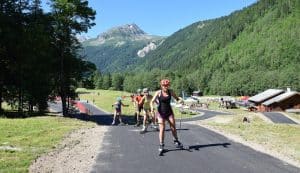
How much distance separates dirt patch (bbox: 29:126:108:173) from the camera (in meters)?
13.8

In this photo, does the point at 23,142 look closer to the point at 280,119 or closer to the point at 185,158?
the point at 185,158

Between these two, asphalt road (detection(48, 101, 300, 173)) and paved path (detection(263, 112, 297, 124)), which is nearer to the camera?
asphalt road (detection(48, 101, 300, 173))

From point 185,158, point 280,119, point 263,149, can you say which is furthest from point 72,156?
point 280,119

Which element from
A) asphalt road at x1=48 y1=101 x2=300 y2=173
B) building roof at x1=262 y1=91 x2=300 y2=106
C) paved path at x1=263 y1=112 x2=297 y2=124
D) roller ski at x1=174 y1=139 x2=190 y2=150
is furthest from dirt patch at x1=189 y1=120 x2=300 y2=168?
building roof at x1=262 y1=91 x2=300 y2=106

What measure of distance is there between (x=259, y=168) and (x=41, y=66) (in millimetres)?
32354

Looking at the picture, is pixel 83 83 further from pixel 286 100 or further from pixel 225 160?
pixel 286 100

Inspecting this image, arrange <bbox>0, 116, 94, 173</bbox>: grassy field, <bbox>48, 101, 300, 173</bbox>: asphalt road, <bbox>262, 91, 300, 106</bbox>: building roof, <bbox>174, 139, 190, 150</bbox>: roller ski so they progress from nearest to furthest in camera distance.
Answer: <bbox>48, 101, 300, 173</bbox>: asphalt road < <bbox>0, 116, 94, 173</bbox>: grassy field < <bbox>174, 139, 190, 150</bbox>: roller ski < <bbox>262, 91, 300, 106</bbox>: building roof

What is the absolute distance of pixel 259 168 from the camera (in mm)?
13750

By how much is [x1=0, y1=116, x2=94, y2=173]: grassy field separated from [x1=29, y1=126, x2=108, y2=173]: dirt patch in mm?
363

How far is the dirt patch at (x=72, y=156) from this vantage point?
45.4ft

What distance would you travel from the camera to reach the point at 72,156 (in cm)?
1595

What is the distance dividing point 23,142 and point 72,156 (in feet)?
14.9

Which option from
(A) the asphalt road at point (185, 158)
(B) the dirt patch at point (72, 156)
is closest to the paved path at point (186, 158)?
(A) the asphalt road at point (185, 158)

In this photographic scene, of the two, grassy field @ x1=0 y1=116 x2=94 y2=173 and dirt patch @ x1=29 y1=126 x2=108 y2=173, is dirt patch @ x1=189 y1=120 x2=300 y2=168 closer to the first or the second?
dirt patch @ x1=29 y1=126 x2=108 y2=173
